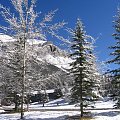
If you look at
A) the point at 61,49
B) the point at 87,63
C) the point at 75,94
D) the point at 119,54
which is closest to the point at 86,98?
the point at 75,94

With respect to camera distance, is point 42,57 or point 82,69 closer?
point 42,57

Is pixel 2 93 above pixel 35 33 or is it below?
below

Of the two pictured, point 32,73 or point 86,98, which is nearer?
point 32,73

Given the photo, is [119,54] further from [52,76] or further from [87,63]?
[52,76]

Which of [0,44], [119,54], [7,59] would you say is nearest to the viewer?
[0,44]

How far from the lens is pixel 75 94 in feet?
105

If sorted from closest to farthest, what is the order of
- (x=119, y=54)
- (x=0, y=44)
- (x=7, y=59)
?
(x=0, y=44), (x=7, y=59), (x=119, y=54)

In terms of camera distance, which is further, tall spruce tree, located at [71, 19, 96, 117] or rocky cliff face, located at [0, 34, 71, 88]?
tall spruce tree, located at [71, 19, 96, 117]

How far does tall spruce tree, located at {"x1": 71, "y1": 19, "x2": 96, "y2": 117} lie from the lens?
105 ft

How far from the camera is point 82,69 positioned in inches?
1267

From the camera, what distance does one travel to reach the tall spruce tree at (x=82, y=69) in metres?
31.9

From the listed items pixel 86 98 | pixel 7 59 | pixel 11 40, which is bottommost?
pixel 86 98

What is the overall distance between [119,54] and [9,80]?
1161cm

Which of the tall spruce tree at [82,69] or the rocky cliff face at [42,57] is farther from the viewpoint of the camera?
the tall spruce tree at [82,69]
